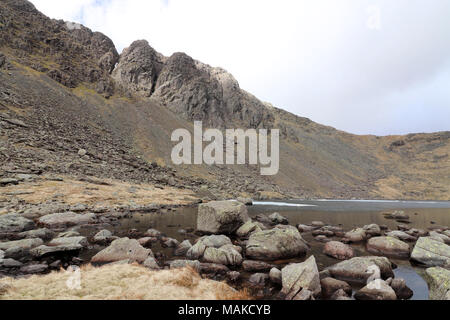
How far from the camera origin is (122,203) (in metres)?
30.2

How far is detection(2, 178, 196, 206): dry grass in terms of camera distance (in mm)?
26086

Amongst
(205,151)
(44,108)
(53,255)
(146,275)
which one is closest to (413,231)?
(146,275)

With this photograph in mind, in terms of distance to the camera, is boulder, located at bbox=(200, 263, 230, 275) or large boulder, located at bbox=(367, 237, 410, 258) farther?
large boulder, located at bbox=(367, 237, 410, 258)

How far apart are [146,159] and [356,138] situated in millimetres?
173284

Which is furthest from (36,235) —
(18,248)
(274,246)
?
(274,246)

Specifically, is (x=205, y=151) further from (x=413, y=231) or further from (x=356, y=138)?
(x=356, y=138)

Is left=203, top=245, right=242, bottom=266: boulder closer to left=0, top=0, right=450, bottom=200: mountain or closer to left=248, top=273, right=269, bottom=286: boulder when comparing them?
left=248, top=273, right=269, bottom=286: boulder

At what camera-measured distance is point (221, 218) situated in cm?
1942

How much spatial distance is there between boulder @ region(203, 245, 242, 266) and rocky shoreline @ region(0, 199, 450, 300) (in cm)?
5

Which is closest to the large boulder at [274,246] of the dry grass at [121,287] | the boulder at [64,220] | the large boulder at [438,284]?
the dry grass at [121,287]

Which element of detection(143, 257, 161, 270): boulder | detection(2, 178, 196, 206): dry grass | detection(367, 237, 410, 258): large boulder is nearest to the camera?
detection(143, 257, 161, 270): boulder

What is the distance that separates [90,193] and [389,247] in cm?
3202

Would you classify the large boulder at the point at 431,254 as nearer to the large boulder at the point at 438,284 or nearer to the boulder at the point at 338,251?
the boulder at the point at 338,251

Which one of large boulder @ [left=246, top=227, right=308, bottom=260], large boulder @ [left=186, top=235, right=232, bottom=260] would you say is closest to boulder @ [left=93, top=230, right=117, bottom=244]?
large boulder @ [left=186, top=235, right=232, bottom=260]
